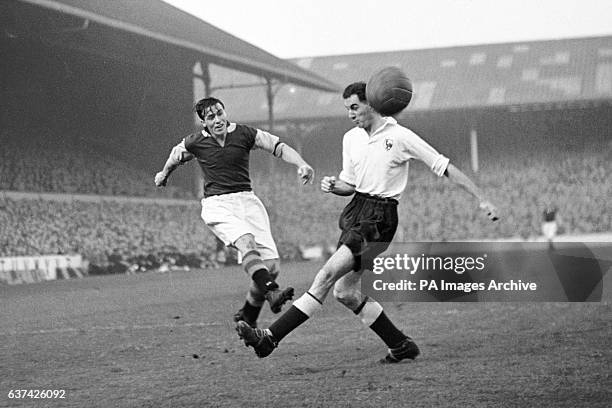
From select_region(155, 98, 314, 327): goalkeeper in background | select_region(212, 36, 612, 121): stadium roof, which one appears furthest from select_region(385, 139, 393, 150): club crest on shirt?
select_region(212, 36, 612, 121): stadium roof

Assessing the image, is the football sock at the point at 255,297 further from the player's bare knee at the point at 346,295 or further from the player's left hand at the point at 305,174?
the player's left hand at the point at 305,174

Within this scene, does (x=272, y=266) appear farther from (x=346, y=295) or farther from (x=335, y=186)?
(x=335, y=186)

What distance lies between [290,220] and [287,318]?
54.7ft

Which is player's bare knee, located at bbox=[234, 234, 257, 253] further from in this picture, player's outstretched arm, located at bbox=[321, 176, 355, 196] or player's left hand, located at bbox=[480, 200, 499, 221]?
player's left hand, located at bbox=[480, 200, 499, 221]

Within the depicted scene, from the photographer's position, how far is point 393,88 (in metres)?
6.48

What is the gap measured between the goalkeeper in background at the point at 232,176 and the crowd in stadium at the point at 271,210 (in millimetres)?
9365

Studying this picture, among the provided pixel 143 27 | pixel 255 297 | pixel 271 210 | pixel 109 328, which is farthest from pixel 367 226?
pixel 271 210

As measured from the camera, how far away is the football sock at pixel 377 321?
6859 millimetres

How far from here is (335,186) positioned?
636 centimetres

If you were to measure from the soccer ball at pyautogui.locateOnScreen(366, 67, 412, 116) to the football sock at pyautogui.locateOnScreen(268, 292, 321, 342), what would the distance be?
4.10 feet

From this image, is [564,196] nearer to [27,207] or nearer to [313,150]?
[313,150]

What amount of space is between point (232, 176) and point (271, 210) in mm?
15099

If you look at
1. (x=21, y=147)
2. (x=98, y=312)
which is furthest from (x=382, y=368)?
(x=21, y=147)

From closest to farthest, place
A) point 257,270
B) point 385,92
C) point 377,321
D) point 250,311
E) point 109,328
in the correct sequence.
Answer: point 385,92 < point 257,270 < point 377,321 < point 250,311 < point 109,328
